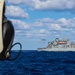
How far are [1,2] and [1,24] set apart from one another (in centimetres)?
20

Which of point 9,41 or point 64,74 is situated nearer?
point 9,41

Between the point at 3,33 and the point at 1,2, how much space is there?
0.92ft

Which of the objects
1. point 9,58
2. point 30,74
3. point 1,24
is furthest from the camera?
point 30,74

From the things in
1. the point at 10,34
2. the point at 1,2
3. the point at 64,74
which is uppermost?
the point at 1,2

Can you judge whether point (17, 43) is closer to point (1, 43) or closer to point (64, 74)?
point (1, 43)

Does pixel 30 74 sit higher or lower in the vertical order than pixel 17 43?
lower

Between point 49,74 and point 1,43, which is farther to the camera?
point 49,74

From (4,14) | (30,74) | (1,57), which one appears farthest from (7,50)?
(30,74)

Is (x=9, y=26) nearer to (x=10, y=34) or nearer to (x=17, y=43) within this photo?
(x=10, y=34)

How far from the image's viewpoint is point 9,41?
12.8 feet

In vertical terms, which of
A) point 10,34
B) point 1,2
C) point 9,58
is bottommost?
point 9,58

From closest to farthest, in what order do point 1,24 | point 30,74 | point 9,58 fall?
point 1,24
point 9,58
point 30,74

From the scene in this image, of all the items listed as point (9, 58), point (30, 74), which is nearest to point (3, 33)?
point (9, 58)

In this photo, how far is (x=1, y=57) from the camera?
3.89m
